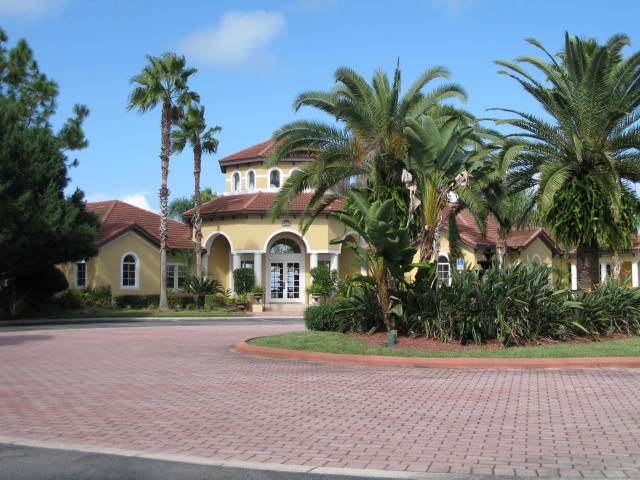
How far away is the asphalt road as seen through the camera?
5855 millimetres

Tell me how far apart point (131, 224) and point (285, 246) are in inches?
330

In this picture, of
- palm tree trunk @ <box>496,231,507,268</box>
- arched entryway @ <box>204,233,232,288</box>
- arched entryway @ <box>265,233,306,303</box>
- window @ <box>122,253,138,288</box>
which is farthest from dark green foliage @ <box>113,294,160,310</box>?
palm tree trunk @ <box>496,231,507,268</box>

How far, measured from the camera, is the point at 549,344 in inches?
612

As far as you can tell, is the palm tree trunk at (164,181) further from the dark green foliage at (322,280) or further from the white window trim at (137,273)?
the dark green foliage at (322,280)

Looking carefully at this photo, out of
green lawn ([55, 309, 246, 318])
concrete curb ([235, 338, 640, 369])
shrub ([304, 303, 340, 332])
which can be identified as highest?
shrub ([304, 303, 340, 332])

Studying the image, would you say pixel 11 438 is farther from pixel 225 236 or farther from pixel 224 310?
pixel 225 236

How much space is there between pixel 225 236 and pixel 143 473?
33012 millimetres

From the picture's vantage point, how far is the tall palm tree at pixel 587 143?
19.4 m

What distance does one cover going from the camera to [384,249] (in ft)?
50.7

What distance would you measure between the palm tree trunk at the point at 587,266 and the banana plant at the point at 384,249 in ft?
22.6

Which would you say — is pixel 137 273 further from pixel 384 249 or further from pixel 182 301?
pixel 384 249

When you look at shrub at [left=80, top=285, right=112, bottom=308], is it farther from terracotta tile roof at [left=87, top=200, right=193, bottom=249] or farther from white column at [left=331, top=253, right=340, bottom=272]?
white column at [left=331, top=253, right=340, bottom=272]

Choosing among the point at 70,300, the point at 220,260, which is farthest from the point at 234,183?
the point at 70,300

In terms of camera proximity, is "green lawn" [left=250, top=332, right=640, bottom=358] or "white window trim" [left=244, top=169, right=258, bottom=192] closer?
"green lawn" [left=250, top=332, right=640, bottom=358]
